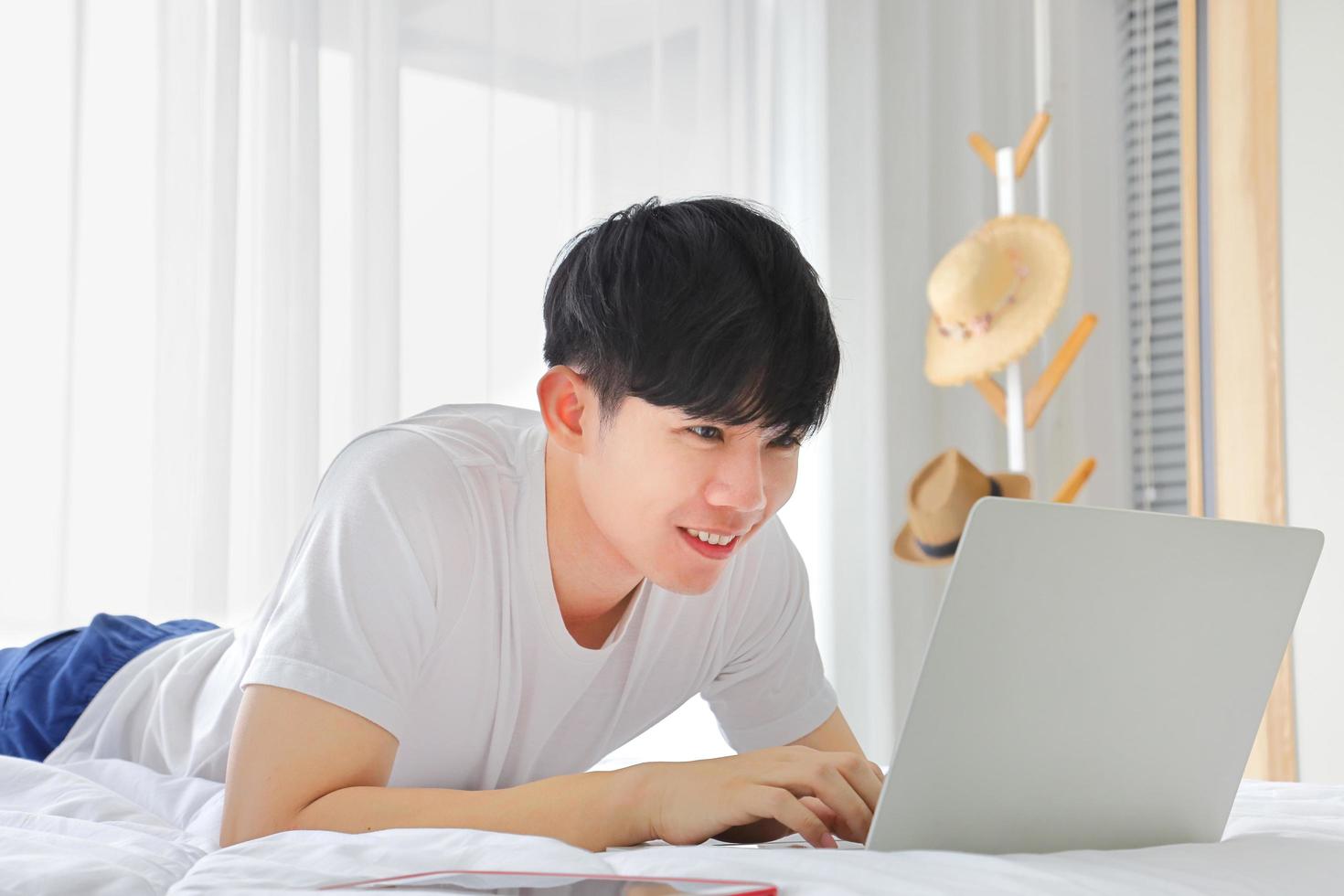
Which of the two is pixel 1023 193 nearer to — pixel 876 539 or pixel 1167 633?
pixel 876 539

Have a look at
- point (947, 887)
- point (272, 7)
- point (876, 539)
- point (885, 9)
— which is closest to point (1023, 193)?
point (885, 9)

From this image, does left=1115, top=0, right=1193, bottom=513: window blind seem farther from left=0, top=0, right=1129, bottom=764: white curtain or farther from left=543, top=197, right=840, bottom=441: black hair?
left=543, top=197, right=840, bottom=441: black hair

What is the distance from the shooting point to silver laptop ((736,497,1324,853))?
654mm

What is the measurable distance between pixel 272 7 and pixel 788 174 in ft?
3.81

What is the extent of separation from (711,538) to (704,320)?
17cm

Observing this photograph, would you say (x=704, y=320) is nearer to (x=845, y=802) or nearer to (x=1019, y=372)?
(x=845, y=802)

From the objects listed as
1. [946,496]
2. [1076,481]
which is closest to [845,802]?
[946,496]

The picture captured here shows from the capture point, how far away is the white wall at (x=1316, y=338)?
2.35m

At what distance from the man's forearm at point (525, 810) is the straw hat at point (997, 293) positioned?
1871mm

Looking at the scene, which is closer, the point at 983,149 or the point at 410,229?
the point at 410,229

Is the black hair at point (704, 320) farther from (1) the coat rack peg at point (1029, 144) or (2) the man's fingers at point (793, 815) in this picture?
(1) the coat rack peg at point (1029, 144)

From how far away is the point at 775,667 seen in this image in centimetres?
124

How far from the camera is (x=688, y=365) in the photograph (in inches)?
35.1

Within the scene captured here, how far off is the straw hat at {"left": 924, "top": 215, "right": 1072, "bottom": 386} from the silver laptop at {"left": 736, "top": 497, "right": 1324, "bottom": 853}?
1770mm
